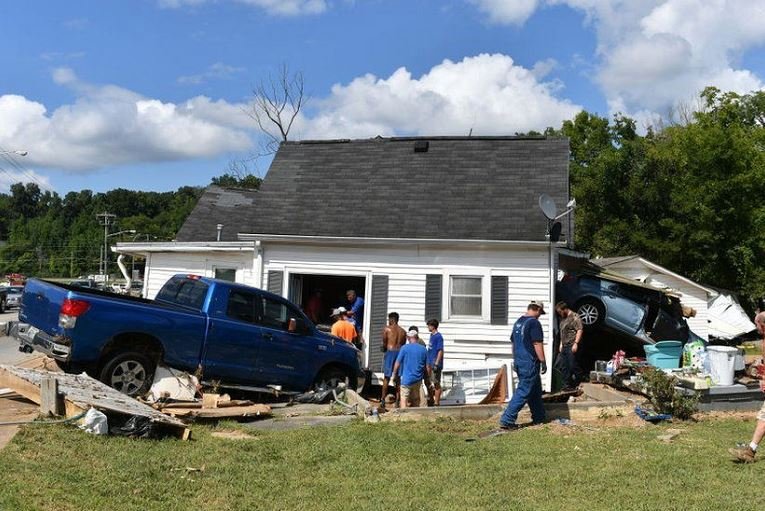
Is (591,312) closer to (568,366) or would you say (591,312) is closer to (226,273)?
(568,366)

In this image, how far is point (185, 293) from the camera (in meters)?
10.7

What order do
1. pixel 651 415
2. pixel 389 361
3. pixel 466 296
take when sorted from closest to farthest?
pixel 651 415 → pixel 389 361 → pixel 466 296

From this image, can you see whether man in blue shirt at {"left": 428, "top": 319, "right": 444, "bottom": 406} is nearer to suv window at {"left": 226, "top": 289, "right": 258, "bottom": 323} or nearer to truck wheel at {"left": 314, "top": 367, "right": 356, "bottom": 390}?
truck wheel at {"left": 314, "top": 367, "right": 356, "bottom": 390}

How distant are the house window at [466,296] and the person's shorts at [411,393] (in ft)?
10.5

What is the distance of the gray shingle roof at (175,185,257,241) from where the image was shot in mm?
21812

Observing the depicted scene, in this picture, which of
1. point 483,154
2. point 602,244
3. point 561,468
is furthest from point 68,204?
point 561,468

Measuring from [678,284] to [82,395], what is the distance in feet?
80.1

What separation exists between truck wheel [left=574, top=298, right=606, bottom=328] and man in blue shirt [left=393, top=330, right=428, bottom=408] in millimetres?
5814

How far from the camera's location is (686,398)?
1037 cm

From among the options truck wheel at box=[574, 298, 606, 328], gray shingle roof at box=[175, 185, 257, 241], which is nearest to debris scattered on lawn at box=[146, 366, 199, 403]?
truck wheel at box=[574, 298, 606, 328]

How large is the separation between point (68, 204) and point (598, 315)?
13261cm

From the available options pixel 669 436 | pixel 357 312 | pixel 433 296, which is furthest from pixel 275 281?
pixel 669 436

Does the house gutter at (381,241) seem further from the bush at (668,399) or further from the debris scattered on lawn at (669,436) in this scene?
the debris scattered on lawn at (669,436)

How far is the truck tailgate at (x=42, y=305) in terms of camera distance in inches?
352
